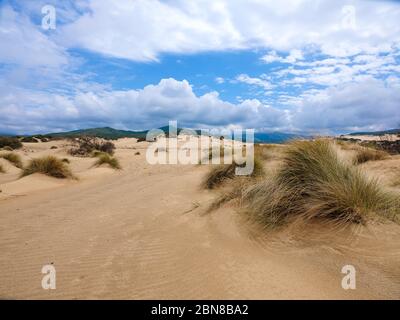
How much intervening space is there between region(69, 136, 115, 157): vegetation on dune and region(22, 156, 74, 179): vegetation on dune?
1462 cm

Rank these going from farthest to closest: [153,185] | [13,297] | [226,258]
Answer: [153,185] → [226,258] → [13,297]

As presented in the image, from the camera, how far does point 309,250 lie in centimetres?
400

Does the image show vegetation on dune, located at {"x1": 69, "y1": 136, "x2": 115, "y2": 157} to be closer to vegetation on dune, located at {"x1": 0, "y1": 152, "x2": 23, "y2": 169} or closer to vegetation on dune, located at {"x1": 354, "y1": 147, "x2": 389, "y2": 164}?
vegetation on dune, located at {"x1": 0, "y1": 152, "x2": 23, "y2": 169}

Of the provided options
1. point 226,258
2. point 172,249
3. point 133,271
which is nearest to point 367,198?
point 226,258

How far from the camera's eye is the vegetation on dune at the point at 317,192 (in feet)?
14.2

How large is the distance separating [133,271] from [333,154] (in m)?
3.19

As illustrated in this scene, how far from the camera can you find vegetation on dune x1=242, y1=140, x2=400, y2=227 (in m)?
4.33

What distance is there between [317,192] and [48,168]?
32.4ft

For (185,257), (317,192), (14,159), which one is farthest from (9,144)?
(317,192)

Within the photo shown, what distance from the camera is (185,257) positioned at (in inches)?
174

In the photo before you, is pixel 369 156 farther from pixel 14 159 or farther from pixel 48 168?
pixel 14 159

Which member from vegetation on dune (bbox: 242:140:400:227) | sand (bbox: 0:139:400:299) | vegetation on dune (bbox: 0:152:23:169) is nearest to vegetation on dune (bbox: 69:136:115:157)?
vegetation on dune (bbox: 0:152:23:169)

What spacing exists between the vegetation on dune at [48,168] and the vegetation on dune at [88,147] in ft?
48.0

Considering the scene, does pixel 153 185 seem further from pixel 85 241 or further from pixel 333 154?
pixel 333 154
